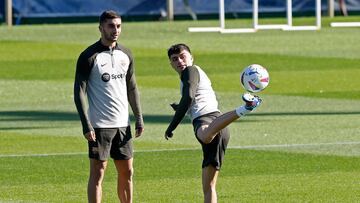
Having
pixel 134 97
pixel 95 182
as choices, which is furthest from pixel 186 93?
pixel 95 182

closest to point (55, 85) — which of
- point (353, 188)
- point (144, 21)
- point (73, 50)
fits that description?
point (73, 50)

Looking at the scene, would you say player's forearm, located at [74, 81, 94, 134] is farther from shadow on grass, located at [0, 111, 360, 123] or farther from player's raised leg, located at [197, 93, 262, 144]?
shadow on grass, located at [0, 111, 360, 123]

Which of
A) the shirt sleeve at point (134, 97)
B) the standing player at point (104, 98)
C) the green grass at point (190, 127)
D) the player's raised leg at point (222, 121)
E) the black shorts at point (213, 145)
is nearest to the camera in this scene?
the player's raised leg at point (222, 121)

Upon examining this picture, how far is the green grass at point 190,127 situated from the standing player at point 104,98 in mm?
1754

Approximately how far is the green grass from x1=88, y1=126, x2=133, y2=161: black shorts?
1.66 meters

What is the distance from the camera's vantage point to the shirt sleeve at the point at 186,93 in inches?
538

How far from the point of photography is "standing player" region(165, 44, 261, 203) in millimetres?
13695

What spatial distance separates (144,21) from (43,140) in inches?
1148

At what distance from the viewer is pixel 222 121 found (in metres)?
13.5

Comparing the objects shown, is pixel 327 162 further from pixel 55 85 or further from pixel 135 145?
pixel 55 85

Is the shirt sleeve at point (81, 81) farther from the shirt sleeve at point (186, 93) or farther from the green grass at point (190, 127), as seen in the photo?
the green grass at point (190, 127)

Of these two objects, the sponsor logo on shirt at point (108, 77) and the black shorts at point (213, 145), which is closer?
the sponsor logo on shirt at point (108, 77)

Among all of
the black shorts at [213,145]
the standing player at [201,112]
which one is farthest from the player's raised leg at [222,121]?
the black shorts at [213,145]

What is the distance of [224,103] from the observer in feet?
86.1
